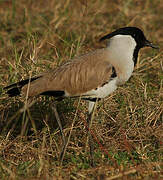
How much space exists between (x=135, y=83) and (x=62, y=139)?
3.95 ft

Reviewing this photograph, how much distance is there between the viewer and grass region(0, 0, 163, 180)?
2924 mm

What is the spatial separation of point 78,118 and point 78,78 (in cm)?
67

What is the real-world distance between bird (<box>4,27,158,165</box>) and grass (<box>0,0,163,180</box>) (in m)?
0.22

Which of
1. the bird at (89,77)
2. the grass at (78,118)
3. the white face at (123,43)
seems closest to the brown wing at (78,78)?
the bird at (89,77)

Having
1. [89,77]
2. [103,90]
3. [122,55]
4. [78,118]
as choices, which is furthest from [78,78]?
[78,118]

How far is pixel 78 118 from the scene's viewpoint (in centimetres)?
362

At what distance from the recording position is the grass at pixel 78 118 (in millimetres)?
2924

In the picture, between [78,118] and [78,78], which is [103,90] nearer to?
[78,78]

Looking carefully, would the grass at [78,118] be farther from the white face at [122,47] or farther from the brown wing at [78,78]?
the white face at [122,47]

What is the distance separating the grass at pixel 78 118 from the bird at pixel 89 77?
0.71ft

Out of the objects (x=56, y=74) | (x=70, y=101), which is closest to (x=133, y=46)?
(x=56, y=74)

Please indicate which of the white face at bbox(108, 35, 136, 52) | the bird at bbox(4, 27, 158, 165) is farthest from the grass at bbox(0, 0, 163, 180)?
the white face at bbox(108, 35, 136, 52)

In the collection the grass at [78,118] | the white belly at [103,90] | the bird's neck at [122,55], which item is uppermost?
the bird's neck at [122,55]

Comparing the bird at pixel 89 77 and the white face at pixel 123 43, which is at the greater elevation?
the white face at pixel 123 43
